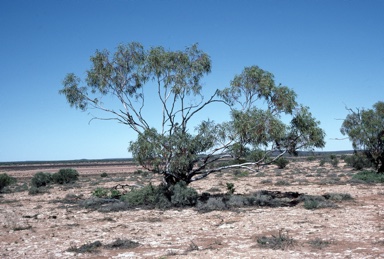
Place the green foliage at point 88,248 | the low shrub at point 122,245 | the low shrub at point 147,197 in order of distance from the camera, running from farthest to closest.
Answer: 1. the low shrub at point 147,197
2. the low shrub at point 122,245
3. the green foliage at point 88,248

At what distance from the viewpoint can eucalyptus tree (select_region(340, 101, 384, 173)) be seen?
30.7 m

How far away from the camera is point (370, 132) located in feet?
101

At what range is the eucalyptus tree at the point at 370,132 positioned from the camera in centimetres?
3070

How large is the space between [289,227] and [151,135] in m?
7.85

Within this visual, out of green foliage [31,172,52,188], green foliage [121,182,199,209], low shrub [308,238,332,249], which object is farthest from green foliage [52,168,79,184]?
low shrub [308,238,332,249]

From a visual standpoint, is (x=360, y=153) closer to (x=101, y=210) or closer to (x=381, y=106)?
(x=381, y=106)

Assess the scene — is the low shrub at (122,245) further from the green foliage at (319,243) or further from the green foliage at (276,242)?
the green foliage at (319,243)

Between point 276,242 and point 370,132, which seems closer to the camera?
point 276,242


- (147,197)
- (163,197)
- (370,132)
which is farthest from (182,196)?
(370,132)

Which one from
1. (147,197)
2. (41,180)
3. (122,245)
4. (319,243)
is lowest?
(319,243)

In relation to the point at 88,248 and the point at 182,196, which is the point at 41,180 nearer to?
the point at 182,196

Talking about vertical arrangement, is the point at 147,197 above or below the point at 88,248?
above

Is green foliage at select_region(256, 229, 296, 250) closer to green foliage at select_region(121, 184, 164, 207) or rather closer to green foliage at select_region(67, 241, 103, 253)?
green foliage at select_region(67, 241, 103, 253)

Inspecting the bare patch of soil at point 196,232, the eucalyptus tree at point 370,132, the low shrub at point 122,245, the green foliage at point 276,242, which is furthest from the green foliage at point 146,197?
the eucalyptus tree at point 370,132
